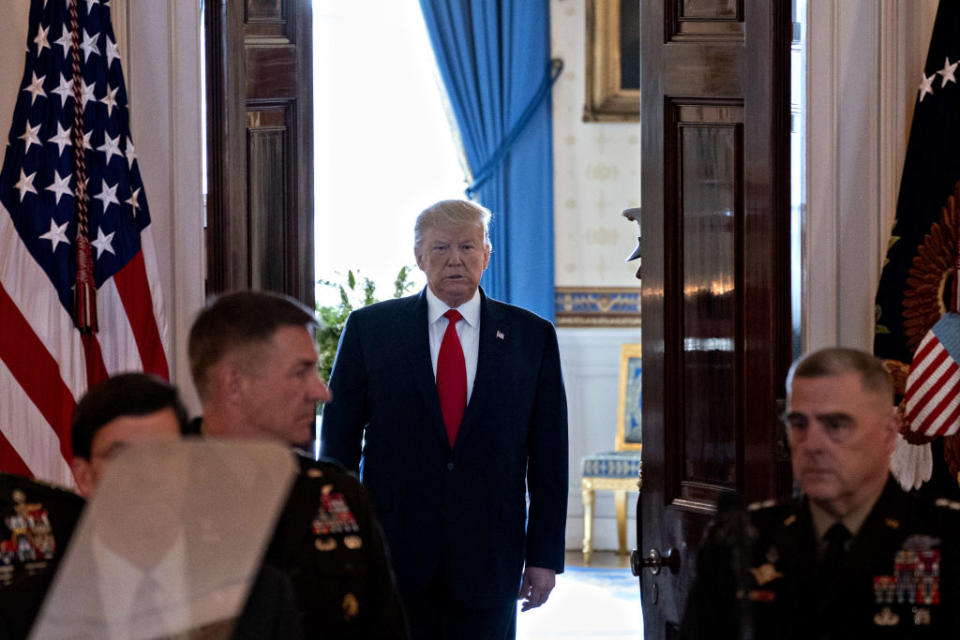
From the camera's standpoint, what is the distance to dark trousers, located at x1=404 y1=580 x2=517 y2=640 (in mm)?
3582

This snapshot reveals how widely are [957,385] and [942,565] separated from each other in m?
1.25

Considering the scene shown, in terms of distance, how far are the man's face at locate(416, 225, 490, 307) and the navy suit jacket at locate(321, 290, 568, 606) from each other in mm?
102

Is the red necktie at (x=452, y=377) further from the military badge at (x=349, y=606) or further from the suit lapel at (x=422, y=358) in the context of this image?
the military badge at (x=349, y=606)

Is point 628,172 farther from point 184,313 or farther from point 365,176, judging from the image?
point 184,313

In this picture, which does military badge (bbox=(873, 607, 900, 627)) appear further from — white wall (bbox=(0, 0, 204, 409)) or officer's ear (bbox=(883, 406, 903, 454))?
white wall (bbox=(0, 0, 204, 409))

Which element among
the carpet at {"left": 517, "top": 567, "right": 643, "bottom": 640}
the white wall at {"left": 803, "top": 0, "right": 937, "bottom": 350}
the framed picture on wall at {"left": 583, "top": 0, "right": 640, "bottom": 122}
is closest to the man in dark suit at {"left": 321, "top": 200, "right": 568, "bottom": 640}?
the white wall at {"left": 803, "top": 0, "right": 937, "bottom": 350}

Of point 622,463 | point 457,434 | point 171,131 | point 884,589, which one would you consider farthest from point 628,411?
point 884,589

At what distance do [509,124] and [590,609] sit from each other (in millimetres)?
3847

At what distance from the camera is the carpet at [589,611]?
650 cm

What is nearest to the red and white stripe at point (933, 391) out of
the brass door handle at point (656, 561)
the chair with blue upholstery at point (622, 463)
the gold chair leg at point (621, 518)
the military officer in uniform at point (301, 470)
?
the brass door handle at point (656, 561)

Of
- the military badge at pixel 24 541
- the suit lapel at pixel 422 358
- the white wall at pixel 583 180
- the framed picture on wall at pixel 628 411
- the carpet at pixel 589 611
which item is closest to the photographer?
the military badge at pixel 24 541

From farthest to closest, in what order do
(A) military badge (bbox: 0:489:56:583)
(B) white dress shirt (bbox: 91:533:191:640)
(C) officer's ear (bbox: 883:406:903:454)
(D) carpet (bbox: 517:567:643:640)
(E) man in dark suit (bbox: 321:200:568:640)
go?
(D) carpet (bbox: 517:567:643:640), (E) man in dark suit (bbox: 321:200:568:640), (C) officer's ear (bbox: 883:406:903:454), (A) military badge (bbox: 0:489:56:583), (B) white dress shirt (bbox: 91:533:191:640)

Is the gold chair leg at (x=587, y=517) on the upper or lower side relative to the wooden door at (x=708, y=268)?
lower

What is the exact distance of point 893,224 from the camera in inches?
138
